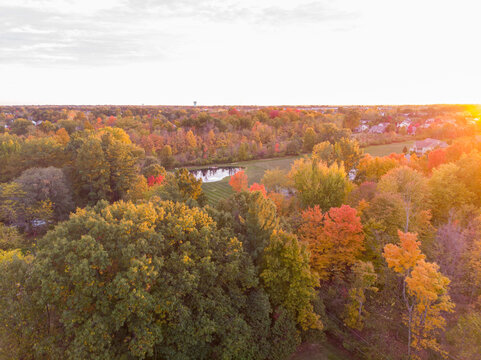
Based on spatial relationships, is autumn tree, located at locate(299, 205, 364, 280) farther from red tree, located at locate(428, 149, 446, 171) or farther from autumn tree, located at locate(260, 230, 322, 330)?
red tree, located at locate(428, 149, 446, 171)

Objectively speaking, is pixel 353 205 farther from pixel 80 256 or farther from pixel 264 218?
pixel 80 256

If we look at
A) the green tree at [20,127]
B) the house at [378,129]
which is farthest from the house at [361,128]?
the green tree at [20,127]

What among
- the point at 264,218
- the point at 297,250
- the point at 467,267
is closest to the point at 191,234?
the point at 264,218

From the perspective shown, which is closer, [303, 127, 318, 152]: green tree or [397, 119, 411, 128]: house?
[303, 127, 318, 152]: green tree

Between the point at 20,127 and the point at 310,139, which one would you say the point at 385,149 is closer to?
the point at 310,139

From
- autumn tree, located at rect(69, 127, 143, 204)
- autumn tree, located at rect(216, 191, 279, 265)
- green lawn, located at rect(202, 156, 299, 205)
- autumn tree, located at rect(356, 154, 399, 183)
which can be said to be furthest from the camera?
green lawn, located at rect(202, 156, 299, 205)

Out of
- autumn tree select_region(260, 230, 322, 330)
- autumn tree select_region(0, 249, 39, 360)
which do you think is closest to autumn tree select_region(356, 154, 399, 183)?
autumn tree select_region(260, 230, 322, 330)
